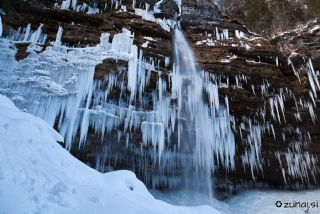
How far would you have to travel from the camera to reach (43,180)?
292cm

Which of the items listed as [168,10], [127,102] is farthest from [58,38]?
[168,10]

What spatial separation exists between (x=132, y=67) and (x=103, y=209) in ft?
25.7

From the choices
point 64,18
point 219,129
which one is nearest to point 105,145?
point 219,129

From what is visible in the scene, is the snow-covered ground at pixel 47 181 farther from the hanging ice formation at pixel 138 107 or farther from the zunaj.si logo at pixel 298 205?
the zunaj.si logo at pixel 298 205

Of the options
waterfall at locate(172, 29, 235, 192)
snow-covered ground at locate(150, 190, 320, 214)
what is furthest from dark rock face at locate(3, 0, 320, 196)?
snow-covered ground at locate(150, 190, 320, 214)

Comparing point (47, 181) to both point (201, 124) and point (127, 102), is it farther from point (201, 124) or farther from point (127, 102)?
point (201, 124)

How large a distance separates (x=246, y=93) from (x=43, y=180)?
10.3 meters

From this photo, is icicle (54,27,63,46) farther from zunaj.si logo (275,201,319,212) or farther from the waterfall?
zunaj.si logo (275,201,319,212)

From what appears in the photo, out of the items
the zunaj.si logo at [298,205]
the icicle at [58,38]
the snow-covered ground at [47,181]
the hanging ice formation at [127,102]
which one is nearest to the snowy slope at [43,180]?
the snow-covered ground at [47,181]

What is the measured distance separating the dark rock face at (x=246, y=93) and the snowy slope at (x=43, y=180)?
597 centimetres

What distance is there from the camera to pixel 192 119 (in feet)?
33.9

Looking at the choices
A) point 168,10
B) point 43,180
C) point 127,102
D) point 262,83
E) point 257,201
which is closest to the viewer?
point 43,180

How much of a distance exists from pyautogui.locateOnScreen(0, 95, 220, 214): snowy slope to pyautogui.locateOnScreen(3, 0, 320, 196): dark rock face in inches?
235

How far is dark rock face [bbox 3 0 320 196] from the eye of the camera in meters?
10.2
